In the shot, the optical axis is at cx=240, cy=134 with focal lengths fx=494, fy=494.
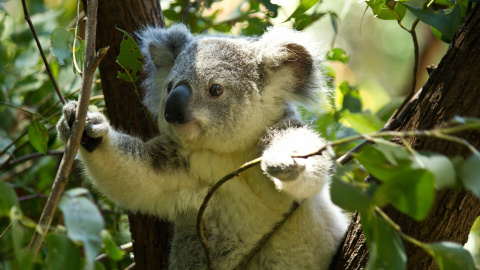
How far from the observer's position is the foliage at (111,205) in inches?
44.2

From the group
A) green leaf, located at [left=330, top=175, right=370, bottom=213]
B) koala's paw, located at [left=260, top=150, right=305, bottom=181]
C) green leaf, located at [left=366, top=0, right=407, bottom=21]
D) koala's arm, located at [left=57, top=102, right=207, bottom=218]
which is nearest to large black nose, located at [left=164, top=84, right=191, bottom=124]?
koala's arm, located at [left=57, top=102, right=207, bottom=218]

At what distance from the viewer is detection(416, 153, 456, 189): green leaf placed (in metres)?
1.10

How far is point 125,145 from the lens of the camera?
2412 millimetres

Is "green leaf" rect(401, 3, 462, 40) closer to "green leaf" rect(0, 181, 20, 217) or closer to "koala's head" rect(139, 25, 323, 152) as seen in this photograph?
"koala's head" rect(139, 25, 323, 152)

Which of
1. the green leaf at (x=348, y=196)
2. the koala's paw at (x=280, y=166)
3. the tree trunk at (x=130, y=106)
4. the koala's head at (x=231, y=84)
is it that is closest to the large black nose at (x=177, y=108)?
the koala's head at (x=231, y=84)

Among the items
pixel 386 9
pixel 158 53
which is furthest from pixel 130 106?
pixel 386 9

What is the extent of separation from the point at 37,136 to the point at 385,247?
1830 mm

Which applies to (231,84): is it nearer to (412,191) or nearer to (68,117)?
(68,117)

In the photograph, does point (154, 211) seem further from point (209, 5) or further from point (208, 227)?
point (209, 5)

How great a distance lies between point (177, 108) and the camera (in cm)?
226

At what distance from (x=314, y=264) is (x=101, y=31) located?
184 centimetres

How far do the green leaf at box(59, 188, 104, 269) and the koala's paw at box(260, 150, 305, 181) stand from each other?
817 millimetres

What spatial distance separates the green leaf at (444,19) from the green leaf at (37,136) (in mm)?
1774

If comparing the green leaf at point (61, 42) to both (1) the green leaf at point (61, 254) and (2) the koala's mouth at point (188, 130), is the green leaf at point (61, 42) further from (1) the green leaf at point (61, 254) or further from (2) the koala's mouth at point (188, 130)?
(1) the green leaf at point (61, 254)
